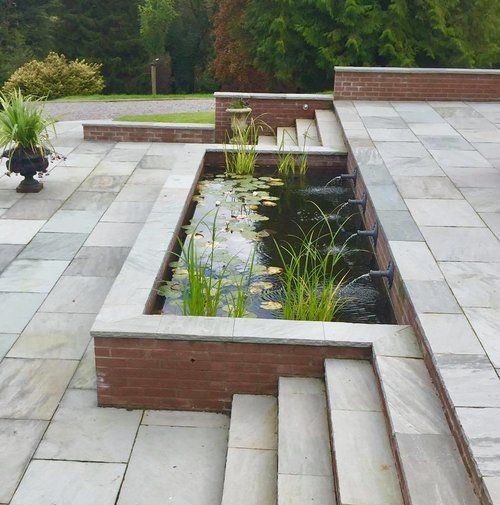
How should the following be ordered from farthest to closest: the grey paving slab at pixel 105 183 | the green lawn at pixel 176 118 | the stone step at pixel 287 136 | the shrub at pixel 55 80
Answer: the shrub at pixel 55 80
the green lawn at pixel 176 118
the stone step at pixel 287 136
the grey paving slab at pixel 105 183

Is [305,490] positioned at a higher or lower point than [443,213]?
lower

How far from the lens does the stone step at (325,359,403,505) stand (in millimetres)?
3018

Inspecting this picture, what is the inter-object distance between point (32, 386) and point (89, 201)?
11.6 feet

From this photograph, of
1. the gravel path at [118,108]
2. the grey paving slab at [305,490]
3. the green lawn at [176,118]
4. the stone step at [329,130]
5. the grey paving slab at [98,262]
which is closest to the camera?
the grey paving slab at [305,490]

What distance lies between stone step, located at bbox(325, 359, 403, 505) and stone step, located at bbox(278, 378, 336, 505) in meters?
0.12

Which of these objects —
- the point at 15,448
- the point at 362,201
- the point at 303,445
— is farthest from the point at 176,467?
the point at 362,201

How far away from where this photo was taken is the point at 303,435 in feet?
11.8

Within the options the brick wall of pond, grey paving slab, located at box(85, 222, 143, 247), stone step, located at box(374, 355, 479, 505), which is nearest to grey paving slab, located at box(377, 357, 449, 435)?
stone step, located at box(374, 355, 479, 505)

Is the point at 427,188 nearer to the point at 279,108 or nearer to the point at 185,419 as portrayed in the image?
the point at 185,419

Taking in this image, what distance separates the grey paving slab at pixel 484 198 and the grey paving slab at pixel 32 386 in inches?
147

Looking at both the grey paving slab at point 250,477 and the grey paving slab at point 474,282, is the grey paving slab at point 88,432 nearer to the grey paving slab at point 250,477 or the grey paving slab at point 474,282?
the grey paving slab at point 250,477

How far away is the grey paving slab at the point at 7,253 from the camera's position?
5.86 meters

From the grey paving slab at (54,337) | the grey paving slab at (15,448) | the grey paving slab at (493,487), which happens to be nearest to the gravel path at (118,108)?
the grey paving slab at (54,337)

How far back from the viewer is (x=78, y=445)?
378 centimetres
